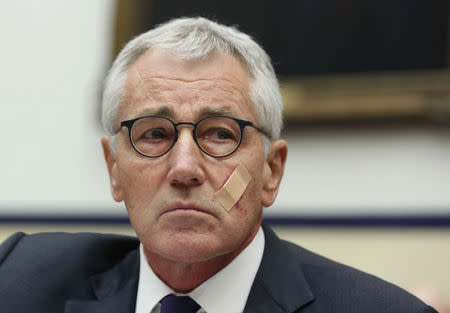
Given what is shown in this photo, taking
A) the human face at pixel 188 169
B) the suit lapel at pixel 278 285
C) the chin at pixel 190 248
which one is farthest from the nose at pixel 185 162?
the suit lapel at pixel 278 285

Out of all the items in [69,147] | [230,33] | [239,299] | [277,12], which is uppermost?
[230,33]

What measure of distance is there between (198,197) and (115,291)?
0.55 meters

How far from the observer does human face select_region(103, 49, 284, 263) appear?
80.4 inches

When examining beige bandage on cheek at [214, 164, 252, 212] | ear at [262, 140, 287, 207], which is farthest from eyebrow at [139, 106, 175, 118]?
ear at [262, 140, 287, 207]

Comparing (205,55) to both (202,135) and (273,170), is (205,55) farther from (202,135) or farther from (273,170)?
(273,170)

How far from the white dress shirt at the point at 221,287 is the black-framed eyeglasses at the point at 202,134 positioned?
1.22ft

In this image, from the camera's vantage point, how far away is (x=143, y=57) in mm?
2287

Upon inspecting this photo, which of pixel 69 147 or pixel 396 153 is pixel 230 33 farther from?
pixel 69 147

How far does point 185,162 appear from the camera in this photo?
2.03 meters

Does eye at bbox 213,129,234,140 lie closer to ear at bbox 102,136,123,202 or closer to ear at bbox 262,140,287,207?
ear at bbox 262,140,287,207

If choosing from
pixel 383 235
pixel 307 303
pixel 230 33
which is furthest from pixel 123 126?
pixel 383 235

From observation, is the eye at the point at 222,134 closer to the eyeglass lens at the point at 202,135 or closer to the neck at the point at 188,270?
the eyeglass lens at the point at 202,135

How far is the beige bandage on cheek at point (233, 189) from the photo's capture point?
6.79 feet

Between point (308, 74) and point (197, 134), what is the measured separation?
2239mm
